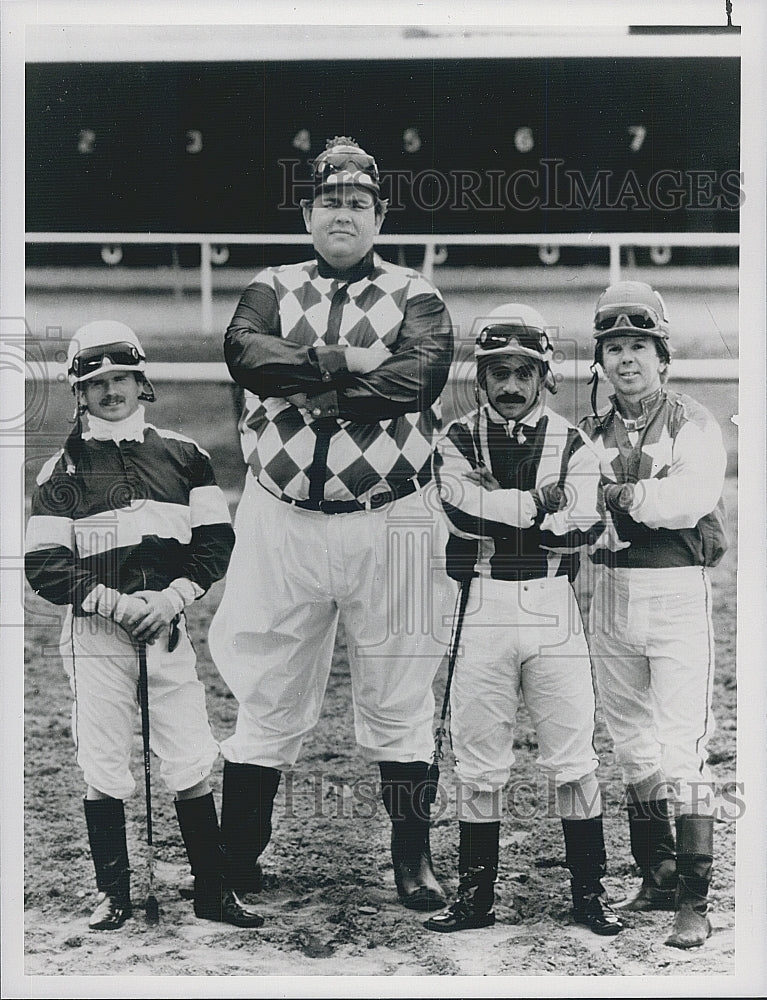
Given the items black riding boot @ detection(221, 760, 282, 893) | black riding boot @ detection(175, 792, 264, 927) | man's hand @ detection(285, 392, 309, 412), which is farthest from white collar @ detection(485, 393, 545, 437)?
black riding boot @ detection(175, 792, 264, 927)

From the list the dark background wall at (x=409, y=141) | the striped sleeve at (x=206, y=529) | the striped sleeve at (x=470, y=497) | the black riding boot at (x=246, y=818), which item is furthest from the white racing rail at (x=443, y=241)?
the black riding boot at (x=246, y=818)

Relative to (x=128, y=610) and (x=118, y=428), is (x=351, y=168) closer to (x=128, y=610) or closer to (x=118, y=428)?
(x=118, y=428)

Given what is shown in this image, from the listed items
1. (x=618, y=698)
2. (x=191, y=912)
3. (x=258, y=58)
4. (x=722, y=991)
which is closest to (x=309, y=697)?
(x=191, y=912)

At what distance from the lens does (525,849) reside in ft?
9.61

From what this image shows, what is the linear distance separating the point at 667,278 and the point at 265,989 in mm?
2480

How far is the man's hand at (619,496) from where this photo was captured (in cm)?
288

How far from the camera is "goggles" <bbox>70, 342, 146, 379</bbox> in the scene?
9.52 feet

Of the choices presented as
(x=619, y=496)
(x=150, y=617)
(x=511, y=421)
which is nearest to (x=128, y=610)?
(x=150, y=617)

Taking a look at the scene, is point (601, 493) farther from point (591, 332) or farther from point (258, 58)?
point (258, 58)

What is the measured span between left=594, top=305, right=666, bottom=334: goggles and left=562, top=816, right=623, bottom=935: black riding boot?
1.49 m

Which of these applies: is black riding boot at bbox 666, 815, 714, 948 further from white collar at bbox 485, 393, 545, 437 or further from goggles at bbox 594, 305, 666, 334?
goggles at bbox 594, 305, 666, 334

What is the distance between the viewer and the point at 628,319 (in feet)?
9.55

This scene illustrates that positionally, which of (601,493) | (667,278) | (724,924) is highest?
(667,278)

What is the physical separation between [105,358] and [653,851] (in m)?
2.25
